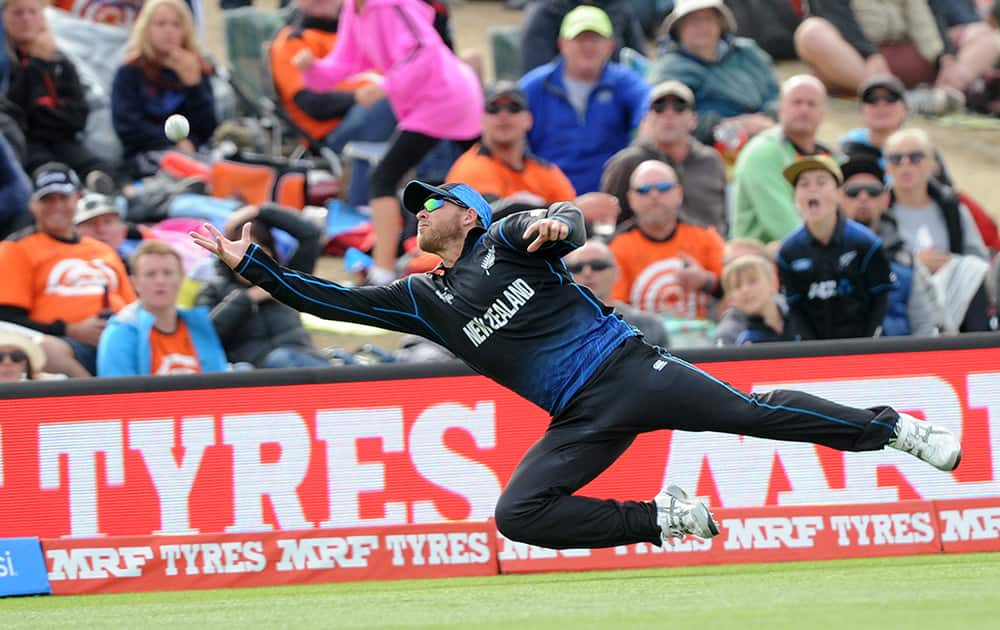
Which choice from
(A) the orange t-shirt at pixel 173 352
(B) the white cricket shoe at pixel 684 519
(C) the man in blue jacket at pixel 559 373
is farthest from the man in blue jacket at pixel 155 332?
(B) the white cricket shoe at pixel 684 519

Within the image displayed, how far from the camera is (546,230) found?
A: 7.34 metres

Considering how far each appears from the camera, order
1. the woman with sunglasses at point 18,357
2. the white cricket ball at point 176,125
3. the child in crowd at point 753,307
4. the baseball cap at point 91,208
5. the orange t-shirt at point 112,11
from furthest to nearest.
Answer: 1. the orange t-shirt at point 112,11
2. the baseball cap at point 91,208
3. the child in crowd at point 753,307
4. the woman with sunglasses at point 18,357
5. the white cricket ball at point 176,125

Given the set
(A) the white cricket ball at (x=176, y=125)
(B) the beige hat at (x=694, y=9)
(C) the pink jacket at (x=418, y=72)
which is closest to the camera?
(A) the white cricket ball at (x=176, y=125)

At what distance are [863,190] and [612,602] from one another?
15.7ft

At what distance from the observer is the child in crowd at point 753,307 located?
11.1 meters

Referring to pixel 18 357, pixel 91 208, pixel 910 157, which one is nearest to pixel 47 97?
pixel 91 208

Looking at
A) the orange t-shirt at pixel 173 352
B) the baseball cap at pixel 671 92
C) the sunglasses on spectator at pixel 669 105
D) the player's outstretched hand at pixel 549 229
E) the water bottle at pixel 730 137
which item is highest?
the baseball cap at pixel 671 92

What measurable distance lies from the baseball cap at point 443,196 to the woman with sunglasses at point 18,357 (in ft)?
11.6

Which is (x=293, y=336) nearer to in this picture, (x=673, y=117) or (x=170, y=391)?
(x=170, y=391)

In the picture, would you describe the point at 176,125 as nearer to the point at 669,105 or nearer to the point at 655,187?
the point at 655,187

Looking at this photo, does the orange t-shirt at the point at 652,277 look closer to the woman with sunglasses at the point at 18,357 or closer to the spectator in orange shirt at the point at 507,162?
the spectator in orange shirt at the point at 507,162

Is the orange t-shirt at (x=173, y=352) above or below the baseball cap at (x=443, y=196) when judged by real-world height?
below

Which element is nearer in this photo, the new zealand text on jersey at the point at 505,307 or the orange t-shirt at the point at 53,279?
the new zealand text on jersey at the point at 505,307

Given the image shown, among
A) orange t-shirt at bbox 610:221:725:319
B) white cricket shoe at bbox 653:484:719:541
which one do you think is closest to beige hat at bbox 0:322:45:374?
orange t-shirt at bbox 610:221:725:319
